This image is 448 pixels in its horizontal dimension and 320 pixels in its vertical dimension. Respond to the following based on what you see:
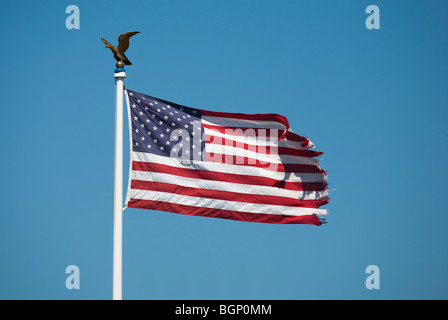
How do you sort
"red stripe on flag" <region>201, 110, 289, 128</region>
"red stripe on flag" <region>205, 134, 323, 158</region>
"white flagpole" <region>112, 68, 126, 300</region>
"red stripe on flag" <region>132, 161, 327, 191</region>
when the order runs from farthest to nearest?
"red stripe on flag" <region>201, 110, 289, 128</region> < "red stripe on flag" <region>205, 134, 323, 158</region> < "red stripe on flag" <region>132, 161, 327, 191</region> < "white flagpole" <region>112, 68, 126, 300</region>

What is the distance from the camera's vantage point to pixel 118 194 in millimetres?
15727

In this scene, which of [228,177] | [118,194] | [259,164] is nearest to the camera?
[118,194]

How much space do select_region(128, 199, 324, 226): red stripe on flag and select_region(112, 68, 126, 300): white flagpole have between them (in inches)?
51.8

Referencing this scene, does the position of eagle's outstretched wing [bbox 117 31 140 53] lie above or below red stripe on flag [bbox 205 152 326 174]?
above

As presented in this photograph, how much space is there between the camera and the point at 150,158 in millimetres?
17531

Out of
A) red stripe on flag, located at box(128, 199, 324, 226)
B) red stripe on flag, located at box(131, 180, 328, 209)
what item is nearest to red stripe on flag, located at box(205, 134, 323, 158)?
red stripe on flag, located at box(131, 180, 328, 209)

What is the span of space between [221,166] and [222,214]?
1.25 metres

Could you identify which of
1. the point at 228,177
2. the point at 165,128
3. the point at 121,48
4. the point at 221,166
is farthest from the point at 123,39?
the point at 228,177

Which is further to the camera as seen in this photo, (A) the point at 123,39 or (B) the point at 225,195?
(B) the point at 225,195

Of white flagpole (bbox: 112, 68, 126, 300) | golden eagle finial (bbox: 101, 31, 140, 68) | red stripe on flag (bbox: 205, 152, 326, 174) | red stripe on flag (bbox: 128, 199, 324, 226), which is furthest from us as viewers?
red stripe on flag (bbox: 205, 152, 326, 174)

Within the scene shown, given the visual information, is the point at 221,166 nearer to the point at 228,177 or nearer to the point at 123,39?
A: the point at 228,177

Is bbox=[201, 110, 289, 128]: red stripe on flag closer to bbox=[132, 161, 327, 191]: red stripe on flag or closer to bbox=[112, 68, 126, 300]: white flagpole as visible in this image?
bbox=[132, 161, 327, 191]: red stripe on flag

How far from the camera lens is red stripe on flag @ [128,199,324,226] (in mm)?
17297

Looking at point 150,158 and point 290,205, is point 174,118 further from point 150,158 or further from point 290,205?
point 290,205
